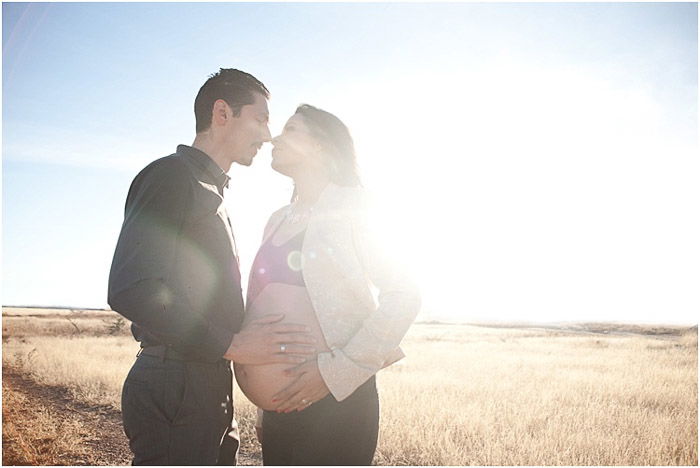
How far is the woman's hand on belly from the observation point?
218 cm

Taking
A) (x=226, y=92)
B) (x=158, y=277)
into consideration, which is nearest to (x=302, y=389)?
(x=158, y=277)

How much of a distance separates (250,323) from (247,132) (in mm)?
1187

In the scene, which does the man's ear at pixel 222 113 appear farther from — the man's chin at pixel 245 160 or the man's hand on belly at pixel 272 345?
the man's hand on belly at pixel 272 345

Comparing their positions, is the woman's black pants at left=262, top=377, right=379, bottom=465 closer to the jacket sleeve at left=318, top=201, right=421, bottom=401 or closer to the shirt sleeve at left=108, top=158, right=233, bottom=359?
the jacket sleeve at left=318, top=201, right=421, bottom=401

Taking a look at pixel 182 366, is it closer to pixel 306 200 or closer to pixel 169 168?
pixel 169 168

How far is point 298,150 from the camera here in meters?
2.72

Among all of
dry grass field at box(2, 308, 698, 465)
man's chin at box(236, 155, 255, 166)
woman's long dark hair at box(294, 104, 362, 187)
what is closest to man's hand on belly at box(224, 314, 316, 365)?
woman's long dark hair at box(294, 104, 362, 187)

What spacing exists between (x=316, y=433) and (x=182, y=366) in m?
0.68

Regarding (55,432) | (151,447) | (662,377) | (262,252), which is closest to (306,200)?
(262,252)

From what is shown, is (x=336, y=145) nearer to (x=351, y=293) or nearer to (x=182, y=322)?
(x=351, y=293)

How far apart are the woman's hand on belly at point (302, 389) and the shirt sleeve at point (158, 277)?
1.10 ft

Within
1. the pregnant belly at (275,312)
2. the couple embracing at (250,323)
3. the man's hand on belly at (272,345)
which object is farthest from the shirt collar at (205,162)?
the man's hand on belly at (272,345)

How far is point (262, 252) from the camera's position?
2.63 m

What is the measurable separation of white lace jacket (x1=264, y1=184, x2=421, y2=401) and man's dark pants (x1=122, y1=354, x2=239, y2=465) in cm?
57
